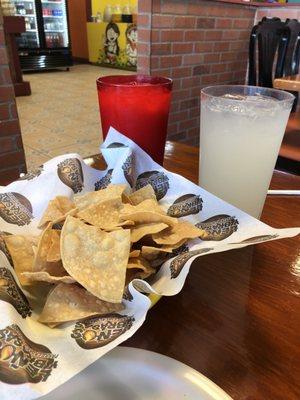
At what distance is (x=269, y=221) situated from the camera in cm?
68

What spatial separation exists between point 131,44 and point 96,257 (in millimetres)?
6872

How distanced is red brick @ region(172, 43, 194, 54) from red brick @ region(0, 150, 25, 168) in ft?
3.95

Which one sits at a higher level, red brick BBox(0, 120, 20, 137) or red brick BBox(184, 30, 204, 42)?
red brick BBox(184, 30, 204, 42)

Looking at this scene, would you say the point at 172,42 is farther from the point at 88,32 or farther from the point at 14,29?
the point at 88,32

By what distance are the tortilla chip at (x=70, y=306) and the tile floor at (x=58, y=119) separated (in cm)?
229

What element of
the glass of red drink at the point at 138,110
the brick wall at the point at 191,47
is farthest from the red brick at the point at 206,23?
the glass of red drink at the point at 138,110

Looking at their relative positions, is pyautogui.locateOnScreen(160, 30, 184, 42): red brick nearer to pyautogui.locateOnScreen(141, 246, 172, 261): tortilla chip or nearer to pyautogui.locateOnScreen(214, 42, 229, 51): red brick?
pyautogui.locateOnScreen(214, 42, 229, 51): red brick

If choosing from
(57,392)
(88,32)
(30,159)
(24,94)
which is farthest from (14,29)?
(57,392)

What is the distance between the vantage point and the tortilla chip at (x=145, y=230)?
44 cm

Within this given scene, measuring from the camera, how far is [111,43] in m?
7.03

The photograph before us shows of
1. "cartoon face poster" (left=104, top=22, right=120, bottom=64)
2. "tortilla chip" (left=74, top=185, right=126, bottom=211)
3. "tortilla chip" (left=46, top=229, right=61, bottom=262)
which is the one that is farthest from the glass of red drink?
"cartoon face poster" (left=104, top=22, right=120, bottom=64)

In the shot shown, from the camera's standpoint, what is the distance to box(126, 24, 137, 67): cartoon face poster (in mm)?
6469

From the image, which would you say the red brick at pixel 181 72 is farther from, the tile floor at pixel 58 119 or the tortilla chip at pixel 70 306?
the tortilla chip at pixel 70 306

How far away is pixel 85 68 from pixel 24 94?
286 centimetres
